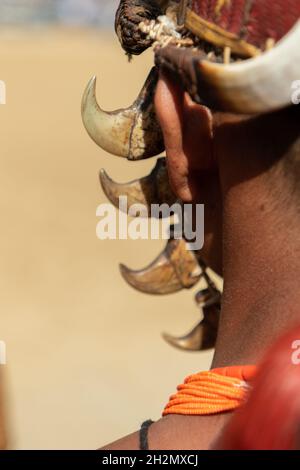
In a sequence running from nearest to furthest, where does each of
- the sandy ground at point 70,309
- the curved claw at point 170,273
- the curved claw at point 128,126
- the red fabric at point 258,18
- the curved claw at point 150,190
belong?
the red fabric at point 258,18 < the curved claw at point 128,126 < the curved claw at point 150,190 < the curved claw at point 170,273 < the sandy ground at point 70,309

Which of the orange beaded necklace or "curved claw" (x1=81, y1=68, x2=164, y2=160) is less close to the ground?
"curved claw" (x1=81, y1=68, x2=164, y2=160)

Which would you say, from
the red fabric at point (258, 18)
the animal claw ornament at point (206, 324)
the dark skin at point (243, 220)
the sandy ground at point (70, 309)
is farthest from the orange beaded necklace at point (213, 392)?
the sandy ground at point (70, 309)

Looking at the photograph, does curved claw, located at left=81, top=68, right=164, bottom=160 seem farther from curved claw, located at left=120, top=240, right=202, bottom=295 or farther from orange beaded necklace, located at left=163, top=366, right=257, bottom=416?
orange beaded necklace, located at left=163, top=366, right=257, bottom=416

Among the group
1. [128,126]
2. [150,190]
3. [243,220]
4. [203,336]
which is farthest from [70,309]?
[243,220]

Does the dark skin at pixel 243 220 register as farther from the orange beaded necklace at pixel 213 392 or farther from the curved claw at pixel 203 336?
the curved claw at pixel 203 336

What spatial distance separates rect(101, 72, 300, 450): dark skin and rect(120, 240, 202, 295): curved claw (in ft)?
2.00

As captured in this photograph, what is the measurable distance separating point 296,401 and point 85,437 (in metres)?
5.14

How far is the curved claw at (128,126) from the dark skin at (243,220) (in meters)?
0.19

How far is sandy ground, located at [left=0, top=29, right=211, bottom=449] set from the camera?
6.65 m

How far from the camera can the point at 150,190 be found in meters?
2.50

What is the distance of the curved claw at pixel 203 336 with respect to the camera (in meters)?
2.79

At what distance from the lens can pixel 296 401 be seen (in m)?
1.42

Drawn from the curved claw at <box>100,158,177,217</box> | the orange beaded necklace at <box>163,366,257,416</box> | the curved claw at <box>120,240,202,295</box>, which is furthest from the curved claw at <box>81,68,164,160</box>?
the orange beaded necklace at <box>163,366,257,416</box>
